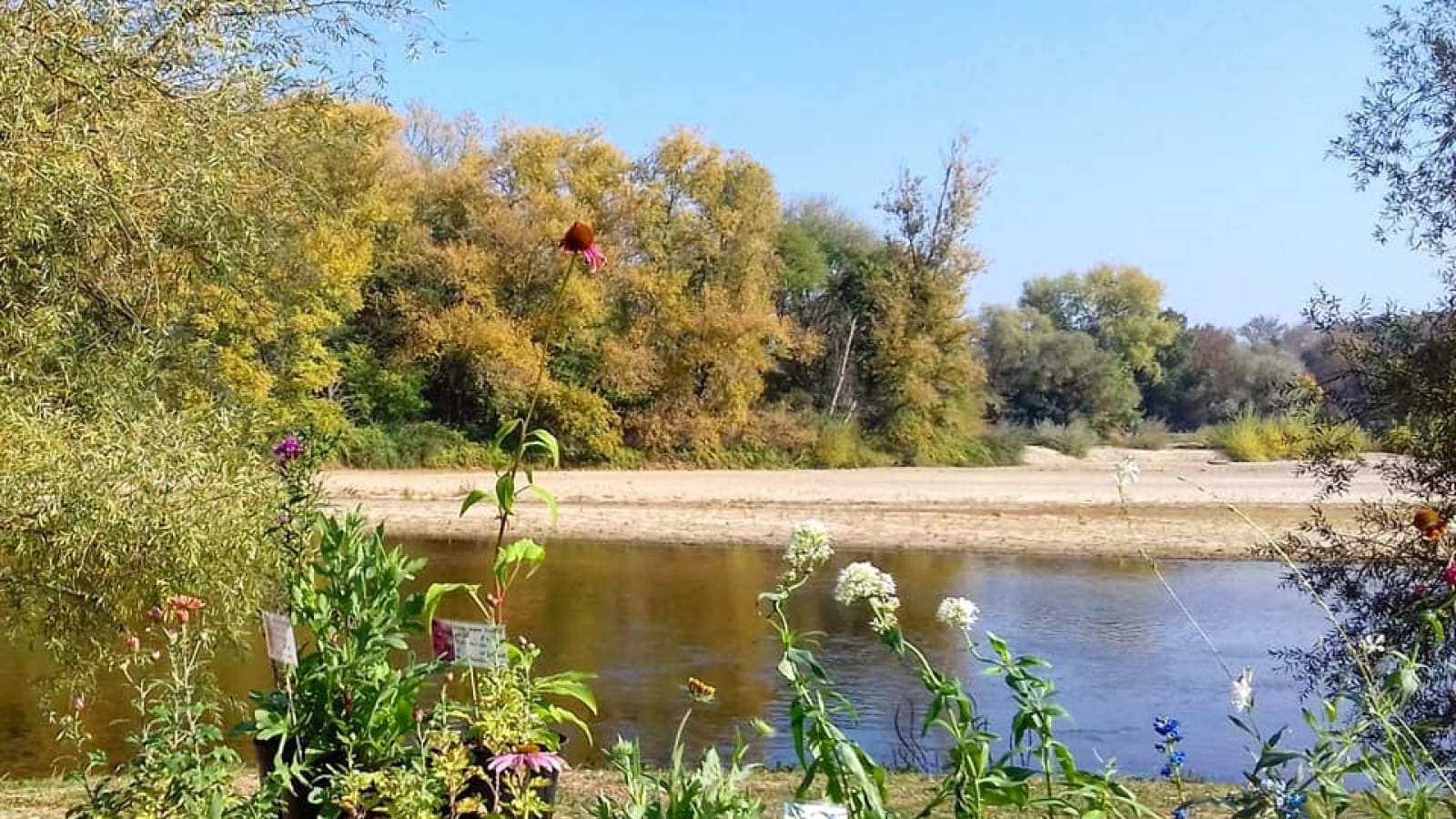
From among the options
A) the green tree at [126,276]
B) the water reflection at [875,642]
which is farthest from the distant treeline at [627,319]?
the green tree at [126,276]

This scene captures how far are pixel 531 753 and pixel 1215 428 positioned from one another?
106 feet

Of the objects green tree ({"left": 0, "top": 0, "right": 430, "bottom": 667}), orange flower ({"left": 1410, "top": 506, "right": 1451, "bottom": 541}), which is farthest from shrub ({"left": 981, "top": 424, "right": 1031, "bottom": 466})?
orange flower ({"left": 1410, "top": 506, "right": 1451, "bottom": 541})

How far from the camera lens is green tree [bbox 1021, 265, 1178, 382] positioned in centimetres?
4241

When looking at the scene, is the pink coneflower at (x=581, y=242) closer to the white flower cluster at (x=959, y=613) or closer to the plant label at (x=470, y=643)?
the plant label at (x=470, y=643)

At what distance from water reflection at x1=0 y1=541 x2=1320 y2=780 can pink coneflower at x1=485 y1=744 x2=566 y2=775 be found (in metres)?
4.43

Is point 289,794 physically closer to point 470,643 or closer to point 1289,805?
point 470,643

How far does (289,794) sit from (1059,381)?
34.5 meters

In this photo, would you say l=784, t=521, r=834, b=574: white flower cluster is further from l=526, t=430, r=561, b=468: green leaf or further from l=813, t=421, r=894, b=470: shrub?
l=813, t=421, r=894, b=470: shrub

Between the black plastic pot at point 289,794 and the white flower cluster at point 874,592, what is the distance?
1019 mm

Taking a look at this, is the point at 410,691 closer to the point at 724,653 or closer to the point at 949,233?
the point at 724,653

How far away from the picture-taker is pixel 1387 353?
6.39 metres

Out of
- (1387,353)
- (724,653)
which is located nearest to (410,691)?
(1387,353)

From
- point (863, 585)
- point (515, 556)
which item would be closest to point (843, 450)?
point (515, 556)

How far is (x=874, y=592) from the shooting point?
7.48ft
